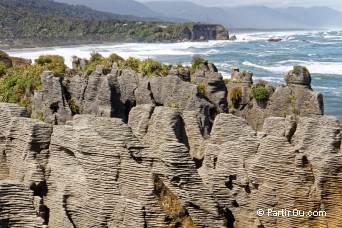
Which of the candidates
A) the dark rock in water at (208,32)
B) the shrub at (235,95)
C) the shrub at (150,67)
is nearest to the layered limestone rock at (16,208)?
the shrub at (235,95)

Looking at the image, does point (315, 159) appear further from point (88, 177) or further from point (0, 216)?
point (0, 216)

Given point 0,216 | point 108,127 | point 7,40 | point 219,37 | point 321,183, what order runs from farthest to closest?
point 219,37, point 7,40, point 108,127, point 321,183, point 0,216

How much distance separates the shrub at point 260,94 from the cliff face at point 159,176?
11129mm

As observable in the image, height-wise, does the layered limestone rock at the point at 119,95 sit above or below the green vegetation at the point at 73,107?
above

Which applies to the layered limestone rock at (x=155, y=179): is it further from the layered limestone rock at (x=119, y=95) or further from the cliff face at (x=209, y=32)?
the cliff face at (x=209, y=32)

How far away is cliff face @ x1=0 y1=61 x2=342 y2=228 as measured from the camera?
8.40 metres

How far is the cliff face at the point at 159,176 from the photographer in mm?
8398

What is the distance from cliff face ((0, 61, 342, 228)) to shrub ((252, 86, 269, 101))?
11.1 meters

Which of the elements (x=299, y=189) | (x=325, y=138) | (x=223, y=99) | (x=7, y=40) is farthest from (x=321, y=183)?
(x=7, y=40)

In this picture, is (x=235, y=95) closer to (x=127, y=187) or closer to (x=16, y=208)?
(x=127, y=187)

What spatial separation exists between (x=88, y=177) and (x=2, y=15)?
157m

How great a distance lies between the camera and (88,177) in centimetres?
873

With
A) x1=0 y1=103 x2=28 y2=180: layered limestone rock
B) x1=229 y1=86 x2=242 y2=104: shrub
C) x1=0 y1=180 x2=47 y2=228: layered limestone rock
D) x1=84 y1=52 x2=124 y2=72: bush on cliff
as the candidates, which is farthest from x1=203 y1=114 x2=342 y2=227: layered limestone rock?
x1=84 y1=52 x2=124 y2=72: bush on cliff

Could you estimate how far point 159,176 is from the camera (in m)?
8.59
